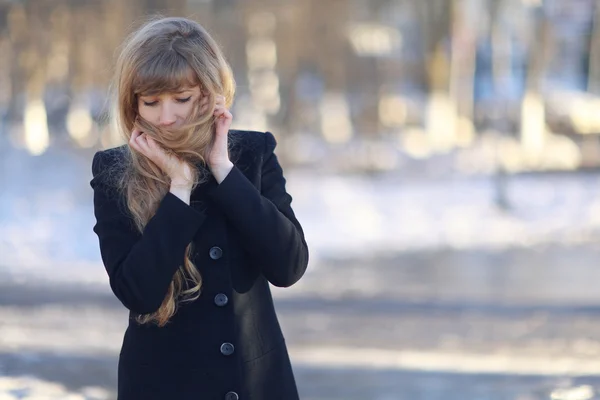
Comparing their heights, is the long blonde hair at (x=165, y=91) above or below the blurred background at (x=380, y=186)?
below

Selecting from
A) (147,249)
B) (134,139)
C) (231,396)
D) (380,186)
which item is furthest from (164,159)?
(380,186)

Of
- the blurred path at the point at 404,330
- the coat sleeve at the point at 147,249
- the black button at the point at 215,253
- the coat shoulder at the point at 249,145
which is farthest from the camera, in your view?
the blurred path at the point at 404,330

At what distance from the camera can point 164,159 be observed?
1.89 metres

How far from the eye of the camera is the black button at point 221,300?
1.95 meters

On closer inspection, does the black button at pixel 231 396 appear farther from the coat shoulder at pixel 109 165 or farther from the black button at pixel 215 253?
the coat shoulder at pixel 109 165

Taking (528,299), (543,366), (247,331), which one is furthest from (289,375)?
(528,299)

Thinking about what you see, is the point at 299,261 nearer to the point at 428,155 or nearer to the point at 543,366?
the point at 543,366

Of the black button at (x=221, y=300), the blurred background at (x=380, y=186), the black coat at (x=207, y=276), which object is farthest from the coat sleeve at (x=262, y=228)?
the blurred background at (x=380, y=186)

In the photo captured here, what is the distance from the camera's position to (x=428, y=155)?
19.5m

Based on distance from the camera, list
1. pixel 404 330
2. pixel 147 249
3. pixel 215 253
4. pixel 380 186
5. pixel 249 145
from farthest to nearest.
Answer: pixel 380 186 < pixel 404 330 < pixel 249 145 < pixel 215 253 < pixel 147 249

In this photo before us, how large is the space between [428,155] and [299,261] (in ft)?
58.1

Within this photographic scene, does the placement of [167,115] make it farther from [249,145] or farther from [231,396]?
[231,396]

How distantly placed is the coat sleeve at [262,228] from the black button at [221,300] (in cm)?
10

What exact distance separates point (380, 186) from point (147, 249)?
15.6 m
